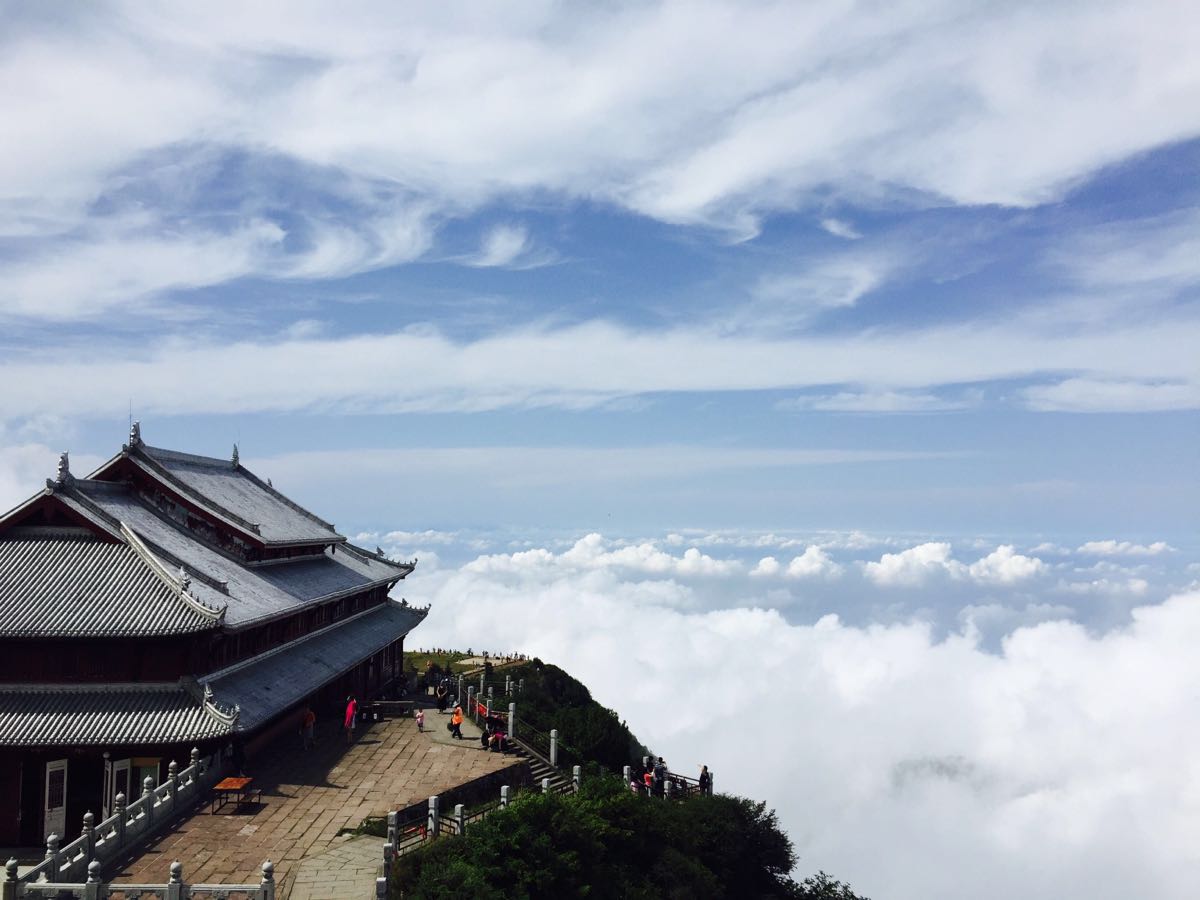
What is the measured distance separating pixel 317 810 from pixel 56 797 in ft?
26.9

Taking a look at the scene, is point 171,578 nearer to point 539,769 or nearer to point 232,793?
point 232,793

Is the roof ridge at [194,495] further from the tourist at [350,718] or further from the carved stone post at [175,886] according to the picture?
the carved stone post at [175,886]

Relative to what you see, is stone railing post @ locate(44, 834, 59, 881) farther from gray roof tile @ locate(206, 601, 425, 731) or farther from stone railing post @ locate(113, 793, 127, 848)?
gray roof tile @ locate(206, 601, 425, 731)

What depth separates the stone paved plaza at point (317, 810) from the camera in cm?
2350

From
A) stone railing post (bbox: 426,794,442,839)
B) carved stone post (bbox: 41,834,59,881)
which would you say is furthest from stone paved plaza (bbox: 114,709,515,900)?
carved stone post (bbox: 41,834,59,881)

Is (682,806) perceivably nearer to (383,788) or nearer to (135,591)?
(383,788)

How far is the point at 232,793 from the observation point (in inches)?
1169

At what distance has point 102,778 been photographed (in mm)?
30000

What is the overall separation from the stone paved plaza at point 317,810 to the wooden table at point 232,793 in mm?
358

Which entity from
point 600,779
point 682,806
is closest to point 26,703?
point 600,779

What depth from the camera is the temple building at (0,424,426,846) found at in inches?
1153

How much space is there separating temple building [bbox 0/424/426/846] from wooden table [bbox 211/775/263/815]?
1.39 meters

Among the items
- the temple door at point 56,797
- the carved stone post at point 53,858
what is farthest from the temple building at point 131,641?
the carved stone post at point 53,858

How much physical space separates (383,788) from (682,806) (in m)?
12.2
